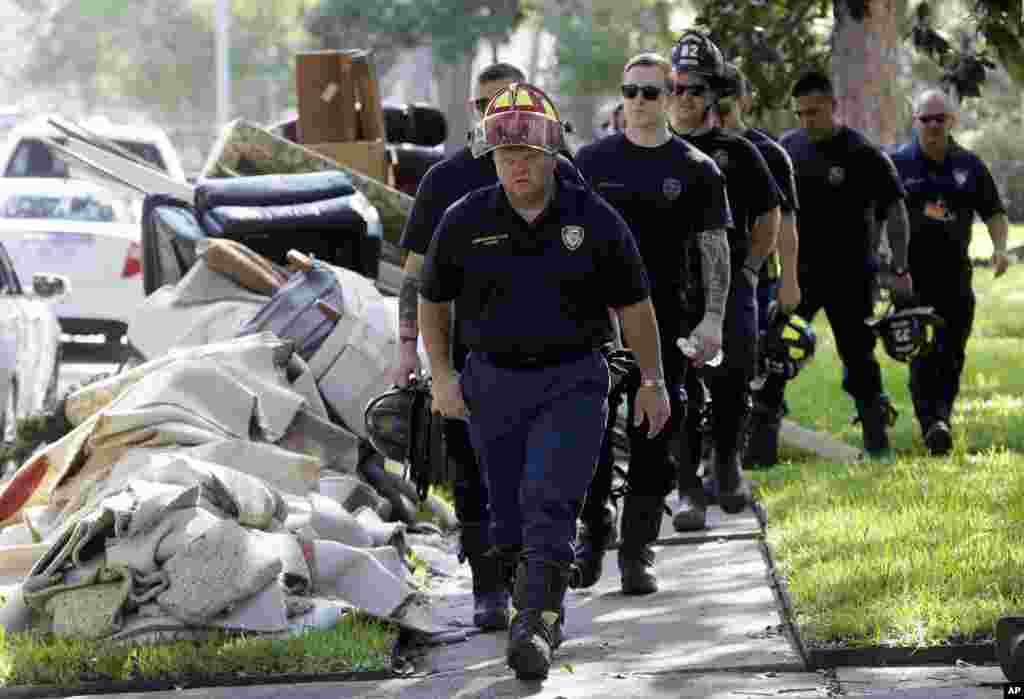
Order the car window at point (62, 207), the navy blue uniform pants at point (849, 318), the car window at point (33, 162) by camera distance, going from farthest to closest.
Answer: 1. the car window at point (33, 162)
2. the car window at point (62, 207)
3. the navy blue uniform pants at point (849, 318)

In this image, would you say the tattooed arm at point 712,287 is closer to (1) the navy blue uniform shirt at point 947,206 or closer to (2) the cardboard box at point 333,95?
(1) the navy blue uniform shirt at point 947,206

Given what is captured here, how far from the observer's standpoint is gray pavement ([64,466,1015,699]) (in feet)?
22.5

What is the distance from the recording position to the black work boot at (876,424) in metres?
12.1

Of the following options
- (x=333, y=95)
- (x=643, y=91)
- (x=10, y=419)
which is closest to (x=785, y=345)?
(x=643, y=91)

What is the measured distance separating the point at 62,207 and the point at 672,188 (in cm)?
1269

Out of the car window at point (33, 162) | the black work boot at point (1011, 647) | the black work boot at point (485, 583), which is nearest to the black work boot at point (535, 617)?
the black work boot at point (485, 583)

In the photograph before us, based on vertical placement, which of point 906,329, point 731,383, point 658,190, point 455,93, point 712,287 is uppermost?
point 455,93

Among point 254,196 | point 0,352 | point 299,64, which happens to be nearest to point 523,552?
point 0,352

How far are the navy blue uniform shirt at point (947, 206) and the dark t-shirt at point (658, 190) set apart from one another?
157 inches

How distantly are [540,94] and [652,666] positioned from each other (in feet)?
5.98

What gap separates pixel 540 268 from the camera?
7.27 meters

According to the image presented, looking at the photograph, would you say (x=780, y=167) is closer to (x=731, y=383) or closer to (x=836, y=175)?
(x=836, y=175)

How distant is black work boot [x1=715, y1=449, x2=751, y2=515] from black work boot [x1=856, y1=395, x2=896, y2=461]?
1.49 meters

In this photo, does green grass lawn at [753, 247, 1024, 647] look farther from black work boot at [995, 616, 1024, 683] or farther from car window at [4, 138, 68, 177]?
car window at [4, 138, 68, 177]
